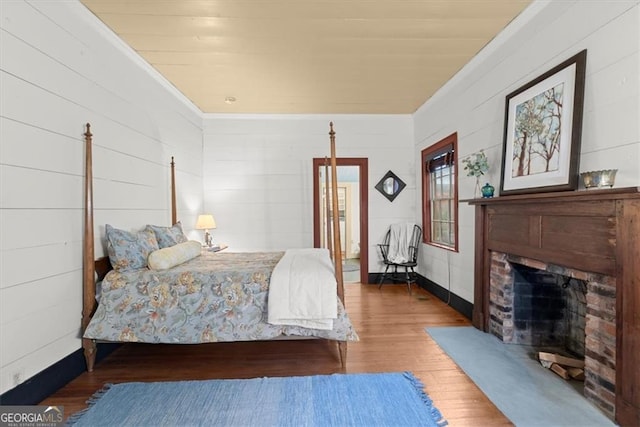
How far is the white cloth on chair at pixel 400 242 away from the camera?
4.90m

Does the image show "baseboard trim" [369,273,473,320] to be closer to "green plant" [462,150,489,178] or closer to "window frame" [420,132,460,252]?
"window frame" [420,132,460,252]

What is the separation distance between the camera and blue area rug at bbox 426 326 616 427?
180 centimetres

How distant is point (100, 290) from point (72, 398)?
2.36ft

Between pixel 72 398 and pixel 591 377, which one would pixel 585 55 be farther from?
pixel 72 398

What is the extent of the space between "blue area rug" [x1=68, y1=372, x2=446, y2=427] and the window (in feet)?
7.47

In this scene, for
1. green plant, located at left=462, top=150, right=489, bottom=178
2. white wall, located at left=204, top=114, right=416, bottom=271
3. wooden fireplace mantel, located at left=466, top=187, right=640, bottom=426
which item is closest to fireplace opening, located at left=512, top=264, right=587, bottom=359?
wooden fireplace mantel, located at left=466, top=187, right=640, bottom=426

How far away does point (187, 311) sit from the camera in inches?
92.9

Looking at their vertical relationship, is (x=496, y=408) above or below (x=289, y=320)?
below

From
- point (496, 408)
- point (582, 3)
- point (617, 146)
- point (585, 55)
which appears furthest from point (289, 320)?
point (582, 3)

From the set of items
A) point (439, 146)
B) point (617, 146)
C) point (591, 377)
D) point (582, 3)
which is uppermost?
point (582, 3)

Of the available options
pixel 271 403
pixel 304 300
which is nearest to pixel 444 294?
pixel 304 300

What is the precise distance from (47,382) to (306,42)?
3280 millimetres

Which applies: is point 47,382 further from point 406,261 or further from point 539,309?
point 406,261

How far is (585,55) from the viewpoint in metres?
2.02
